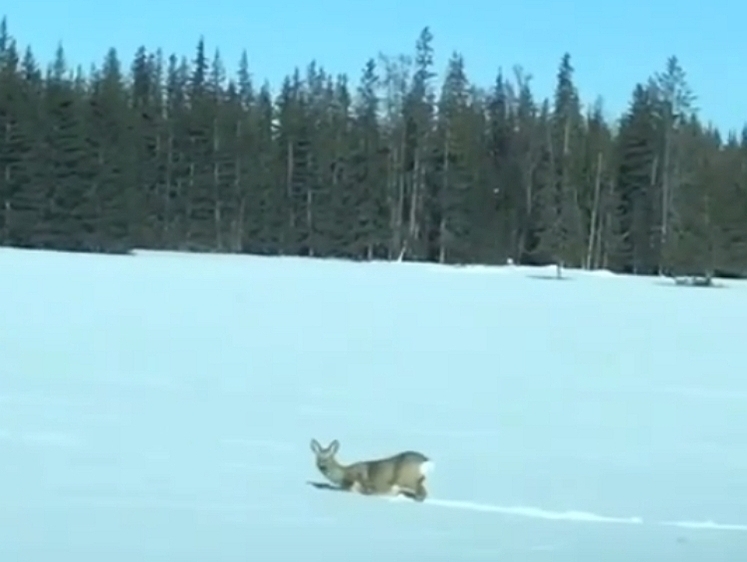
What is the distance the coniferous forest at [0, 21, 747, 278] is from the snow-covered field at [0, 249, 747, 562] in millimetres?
29308

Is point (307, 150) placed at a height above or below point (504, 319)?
above

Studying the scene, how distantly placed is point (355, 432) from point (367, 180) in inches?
1797

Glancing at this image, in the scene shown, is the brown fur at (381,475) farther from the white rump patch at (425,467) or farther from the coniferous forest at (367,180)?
the coniferous forest at (367,180)

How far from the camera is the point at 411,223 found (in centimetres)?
5466

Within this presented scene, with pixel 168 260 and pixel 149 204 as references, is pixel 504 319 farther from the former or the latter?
pixel 149 204

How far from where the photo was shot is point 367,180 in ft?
181

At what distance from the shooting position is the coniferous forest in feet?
166

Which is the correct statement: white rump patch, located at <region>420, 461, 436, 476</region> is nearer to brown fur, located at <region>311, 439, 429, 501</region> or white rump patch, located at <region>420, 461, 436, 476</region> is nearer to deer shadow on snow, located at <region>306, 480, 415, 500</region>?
brown fur, located at <region>311, 439, 429, 501</region>

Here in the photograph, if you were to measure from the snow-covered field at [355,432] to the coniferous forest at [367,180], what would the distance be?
29308 millimetres

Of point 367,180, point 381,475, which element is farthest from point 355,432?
point 367,180

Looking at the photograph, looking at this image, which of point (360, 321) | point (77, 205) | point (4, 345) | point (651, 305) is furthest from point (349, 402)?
point (77, 205)

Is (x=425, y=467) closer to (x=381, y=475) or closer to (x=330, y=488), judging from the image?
(x=381, y=475)

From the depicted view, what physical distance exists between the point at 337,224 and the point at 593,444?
143 ft

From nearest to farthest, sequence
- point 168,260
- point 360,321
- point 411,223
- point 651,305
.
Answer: point 360,321
point 651,305
point 168,260
point 411,223
